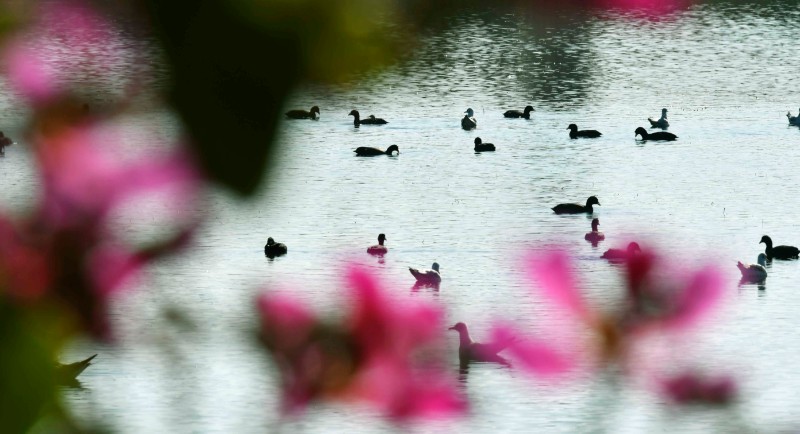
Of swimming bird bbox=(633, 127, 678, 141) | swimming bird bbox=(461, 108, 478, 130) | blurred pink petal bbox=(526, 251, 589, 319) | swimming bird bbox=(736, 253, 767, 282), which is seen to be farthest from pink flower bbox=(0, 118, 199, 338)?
swimming bird bbox=(461, 108, 478, 130)

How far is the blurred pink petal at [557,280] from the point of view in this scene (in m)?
2.00

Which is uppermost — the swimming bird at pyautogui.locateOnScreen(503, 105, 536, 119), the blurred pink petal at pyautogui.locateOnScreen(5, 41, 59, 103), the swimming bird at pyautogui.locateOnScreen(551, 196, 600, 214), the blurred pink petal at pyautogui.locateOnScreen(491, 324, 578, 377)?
the blurred pink petal at pyautogui.locateOnScreen(5, 41, 59, 103)

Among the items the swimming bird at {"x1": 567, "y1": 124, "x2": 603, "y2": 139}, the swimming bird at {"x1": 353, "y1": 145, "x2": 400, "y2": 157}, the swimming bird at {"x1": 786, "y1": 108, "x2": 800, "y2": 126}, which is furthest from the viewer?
the swimming bird at {"x1": 786, "y1": 108, "x2": 800, "y2": 126}

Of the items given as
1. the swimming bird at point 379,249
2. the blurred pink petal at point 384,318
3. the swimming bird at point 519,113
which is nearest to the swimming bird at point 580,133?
the swimming bird at point 519,113

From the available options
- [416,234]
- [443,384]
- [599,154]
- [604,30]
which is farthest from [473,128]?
[443,384]

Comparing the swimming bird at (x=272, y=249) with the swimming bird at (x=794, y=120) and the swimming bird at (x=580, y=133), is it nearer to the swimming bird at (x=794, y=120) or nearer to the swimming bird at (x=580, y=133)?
the swimming bird at (x=580, y=133)

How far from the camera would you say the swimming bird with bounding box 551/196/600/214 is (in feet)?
108

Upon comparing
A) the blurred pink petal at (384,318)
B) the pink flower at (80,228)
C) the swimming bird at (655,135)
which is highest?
the pink flower at (80,228)

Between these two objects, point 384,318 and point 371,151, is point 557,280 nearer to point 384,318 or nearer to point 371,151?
point 384,318

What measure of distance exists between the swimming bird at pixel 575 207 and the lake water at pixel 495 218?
251 mm

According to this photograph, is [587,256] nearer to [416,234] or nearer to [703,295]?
[416,234]

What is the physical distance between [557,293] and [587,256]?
26.4 m

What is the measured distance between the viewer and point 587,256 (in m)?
28.3

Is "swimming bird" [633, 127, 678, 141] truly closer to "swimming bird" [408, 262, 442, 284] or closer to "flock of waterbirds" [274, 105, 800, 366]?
"flock of waterbirds" [274, 105, 800, 366]
